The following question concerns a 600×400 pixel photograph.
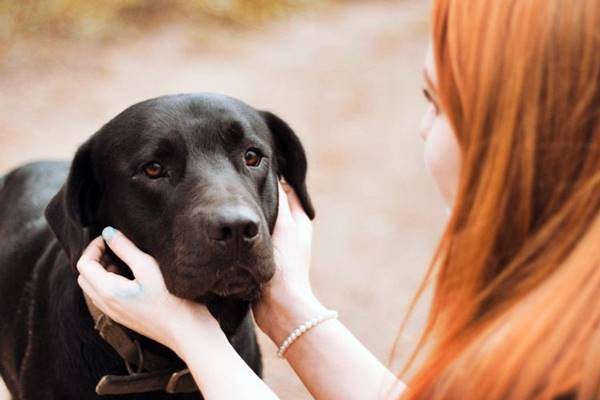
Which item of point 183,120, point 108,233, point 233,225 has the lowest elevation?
point 108,233

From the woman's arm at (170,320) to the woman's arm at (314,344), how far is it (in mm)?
215

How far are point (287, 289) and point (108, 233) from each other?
49cm

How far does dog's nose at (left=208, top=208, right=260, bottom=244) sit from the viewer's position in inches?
83.1

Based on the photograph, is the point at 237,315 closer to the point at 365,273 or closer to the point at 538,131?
the point at 538,131

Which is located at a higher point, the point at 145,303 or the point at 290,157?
the point at 290,157

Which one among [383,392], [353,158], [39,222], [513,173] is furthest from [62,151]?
[513,173]

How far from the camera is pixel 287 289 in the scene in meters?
2.31

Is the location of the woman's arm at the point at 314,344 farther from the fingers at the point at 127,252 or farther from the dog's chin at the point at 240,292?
the fingers at the point at 127,252

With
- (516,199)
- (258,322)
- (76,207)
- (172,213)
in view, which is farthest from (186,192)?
(516,199)

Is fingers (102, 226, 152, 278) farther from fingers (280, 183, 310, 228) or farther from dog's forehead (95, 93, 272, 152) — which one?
fingers (280, 183, 310, 228)

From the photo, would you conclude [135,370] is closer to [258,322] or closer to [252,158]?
[258,322]

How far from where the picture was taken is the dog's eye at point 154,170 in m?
2.34

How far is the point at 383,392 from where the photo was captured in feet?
7.47

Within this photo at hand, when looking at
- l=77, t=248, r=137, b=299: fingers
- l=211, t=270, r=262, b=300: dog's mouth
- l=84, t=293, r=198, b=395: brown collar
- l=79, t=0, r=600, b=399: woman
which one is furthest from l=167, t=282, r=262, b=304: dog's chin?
l=79, t=0, r=600, b=399: woman
